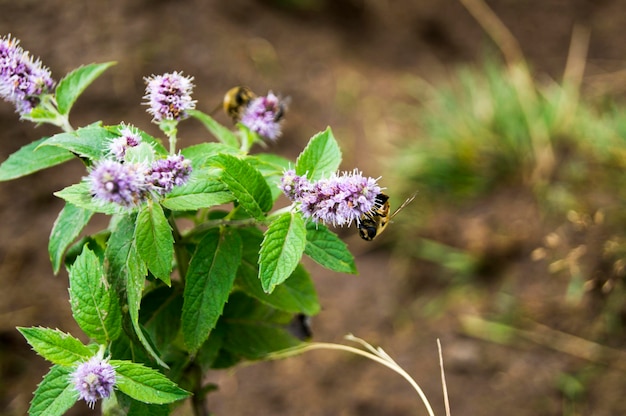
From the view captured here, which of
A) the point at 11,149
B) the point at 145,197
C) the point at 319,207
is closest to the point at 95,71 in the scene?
the point at 145,197

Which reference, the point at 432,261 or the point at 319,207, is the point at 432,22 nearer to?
the point at 432,261

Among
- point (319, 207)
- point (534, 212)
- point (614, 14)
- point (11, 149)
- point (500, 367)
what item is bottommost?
point (11, 149)

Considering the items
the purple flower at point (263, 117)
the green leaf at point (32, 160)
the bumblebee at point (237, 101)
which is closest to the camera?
the green leaf at point (32, 160)

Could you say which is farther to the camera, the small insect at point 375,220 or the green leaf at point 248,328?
the green leaf at point 248,328

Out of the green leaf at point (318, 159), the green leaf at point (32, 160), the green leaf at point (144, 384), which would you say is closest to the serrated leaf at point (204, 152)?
the green leaf at point (318, 159)

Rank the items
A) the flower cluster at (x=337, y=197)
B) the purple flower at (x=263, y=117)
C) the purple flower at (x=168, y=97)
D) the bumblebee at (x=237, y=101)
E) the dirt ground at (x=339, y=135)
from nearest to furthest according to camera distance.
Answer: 1. the flower cluster at (x=337, y=197)
2. the purple flower at (x=168, y=97)
3. the purple flower at (x=263, y=117)
4. the bumblebee at (x=237, y=101)
5. the dirt ground at (x=339, y=135)

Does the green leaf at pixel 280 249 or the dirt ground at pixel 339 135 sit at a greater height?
the green leaf at pixel 280 249

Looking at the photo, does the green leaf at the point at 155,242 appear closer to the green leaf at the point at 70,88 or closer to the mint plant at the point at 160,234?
the mint plant at the point at 160,234
